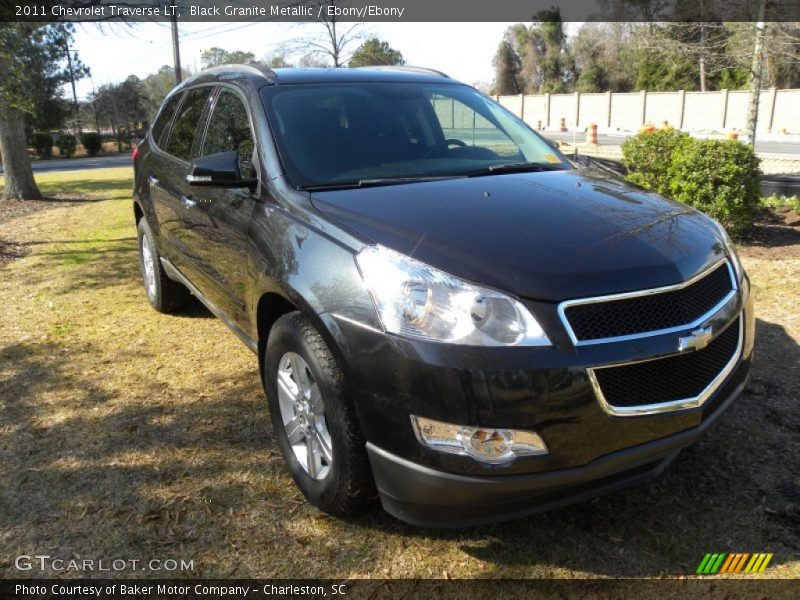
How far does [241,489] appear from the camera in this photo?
307cm

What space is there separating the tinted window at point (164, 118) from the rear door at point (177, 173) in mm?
145

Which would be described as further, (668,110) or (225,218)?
(668,110)

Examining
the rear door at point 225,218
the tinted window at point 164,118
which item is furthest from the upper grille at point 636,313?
the tinted window at point 164,118

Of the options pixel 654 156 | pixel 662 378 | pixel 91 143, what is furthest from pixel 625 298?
pixel 91 143

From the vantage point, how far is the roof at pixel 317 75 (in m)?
3.64

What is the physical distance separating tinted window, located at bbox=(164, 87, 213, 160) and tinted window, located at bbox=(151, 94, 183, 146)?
0.22 m

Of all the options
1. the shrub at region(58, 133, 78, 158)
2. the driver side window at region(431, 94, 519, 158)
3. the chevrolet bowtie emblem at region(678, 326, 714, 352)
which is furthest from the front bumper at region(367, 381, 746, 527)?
the shrub at region(58, 133, 78, 158)

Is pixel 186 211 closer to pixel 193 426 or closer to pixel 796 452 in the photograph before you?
pixel 193 426

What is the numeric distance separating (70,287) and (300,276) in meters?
4.82

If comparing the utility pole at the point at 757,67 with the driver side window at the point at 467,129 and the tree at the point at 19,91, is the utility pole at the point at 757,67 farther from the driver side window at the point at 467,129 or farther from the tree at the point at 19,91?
the tree at the point at 19,91

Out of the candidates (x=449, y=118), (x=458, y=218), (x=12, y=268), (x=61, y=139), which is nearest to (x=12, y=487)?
(x=458, y=218)

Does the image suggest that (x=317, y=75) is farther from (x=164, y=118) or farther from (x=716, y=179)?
(x=716, y=179)

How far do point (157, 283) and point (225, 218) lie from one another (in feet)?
7.38

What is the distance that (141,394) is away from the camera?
4.11 m
